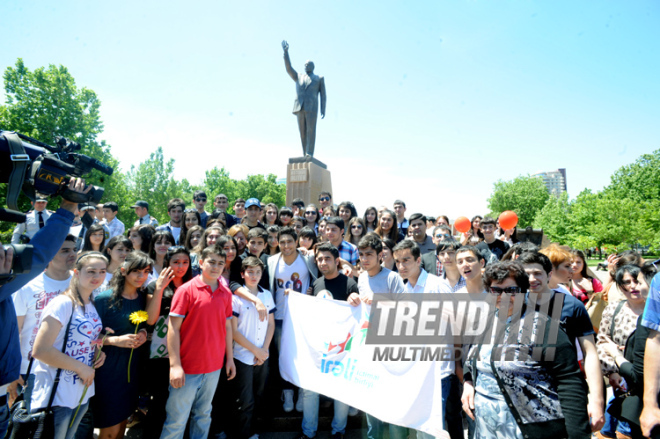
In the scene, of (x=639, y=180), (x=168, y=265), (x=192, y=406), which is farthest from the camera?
(x=639, y=180)

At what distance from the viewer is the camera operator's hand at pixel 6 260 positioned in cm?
196

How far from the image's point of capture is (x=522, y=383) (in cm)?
233

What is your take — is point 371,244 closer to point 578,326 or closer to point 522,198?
point 578,326

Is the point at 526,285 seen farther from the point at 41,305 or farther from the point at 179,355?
the point at 41,305

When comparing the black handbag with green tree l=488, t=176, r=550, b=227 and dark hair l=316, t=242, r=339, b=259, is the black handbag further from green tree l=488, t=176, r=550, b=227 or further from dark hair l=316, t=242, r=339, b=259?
green tree l=488, t=176, r=550, b=227

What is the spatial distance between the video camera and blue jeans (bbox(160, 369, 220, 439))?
6.58 ft

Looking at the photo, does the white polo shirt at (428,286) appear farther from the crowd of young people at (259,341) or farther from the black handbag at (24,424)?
the black handbag at (24,424)

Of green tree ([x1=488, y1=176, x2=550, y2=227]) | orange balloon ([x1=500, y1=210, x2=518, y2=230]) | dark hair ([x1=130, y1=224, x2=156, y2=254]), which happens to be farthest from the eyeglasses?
green tree ([x1=488, y1=176, x2=550, y2=227])

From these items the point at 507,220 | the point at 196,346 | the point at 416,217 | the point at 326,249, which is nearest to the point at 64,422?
the point at 196,346

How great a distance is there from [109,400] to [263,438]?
181 cm

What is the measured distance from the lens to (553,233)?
43.3 metres

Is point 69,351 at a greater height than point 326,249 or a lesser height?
lesser

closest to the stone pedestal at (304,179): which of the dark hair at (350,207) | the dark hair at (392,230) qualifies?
the dark hair at (350,207)

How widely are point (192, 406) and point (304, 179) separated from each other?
9.23 metres
